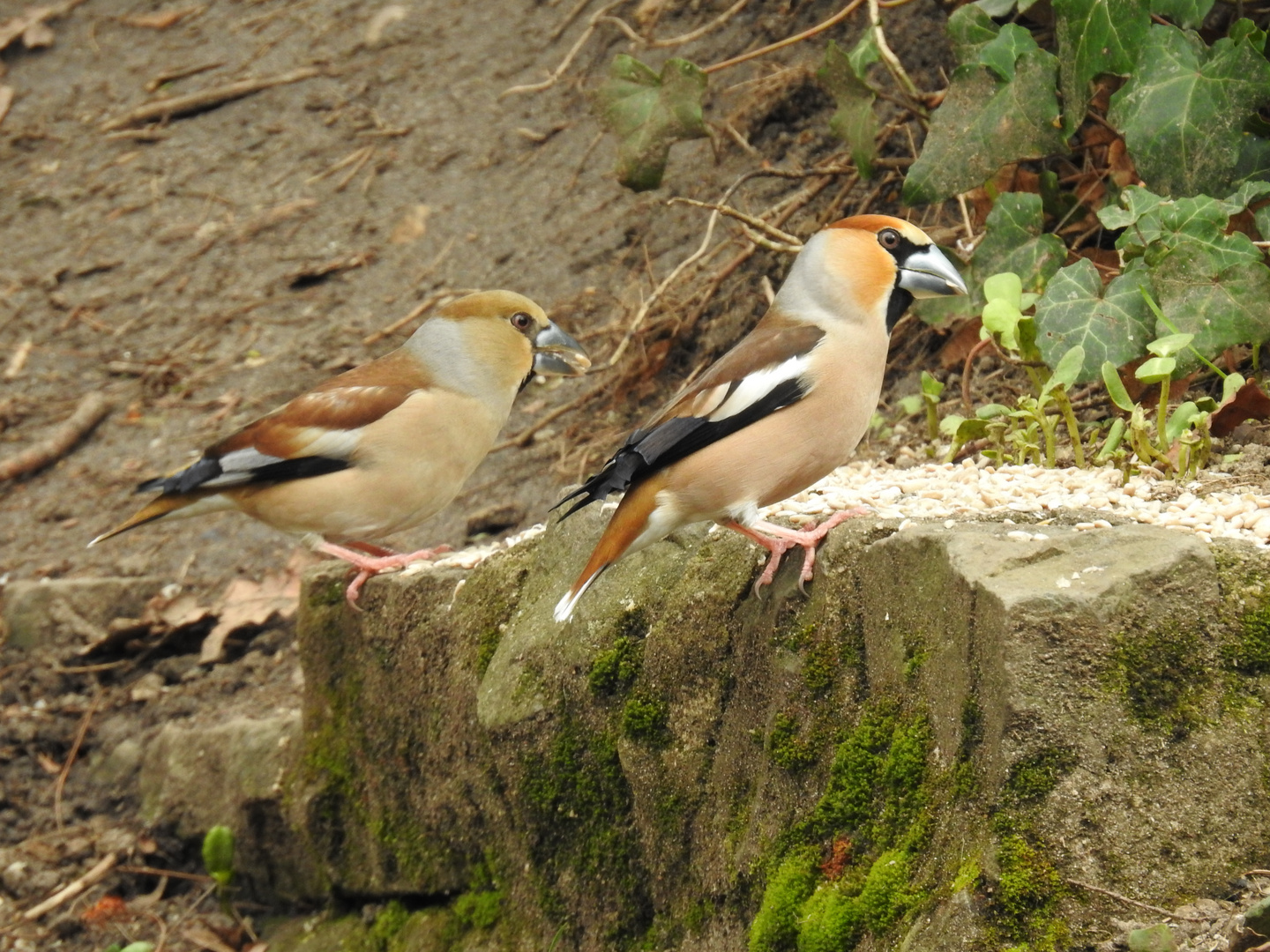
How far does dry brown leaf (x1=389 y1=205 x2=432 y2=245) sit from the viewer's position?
8703mm

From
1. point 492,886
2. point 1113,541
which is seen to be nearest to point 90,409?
point 492,886

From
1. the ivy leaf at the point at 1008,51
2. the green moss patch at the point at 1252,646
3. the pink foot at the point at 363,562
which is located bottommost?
the pink foot at the point at 363,562

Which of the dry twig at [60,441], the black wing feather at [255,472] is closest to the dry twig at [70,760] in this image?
the black wing feather at [255,472]

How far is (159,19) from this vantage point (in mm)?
11234

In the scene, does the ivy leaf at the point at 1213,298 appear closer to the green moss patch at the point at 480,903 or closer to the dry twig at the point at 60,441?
the green moss patch at the point at 480,903

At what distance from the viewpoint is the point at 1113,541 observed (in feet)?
9.27

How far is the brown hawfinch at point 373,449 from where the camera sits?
506 centimetres

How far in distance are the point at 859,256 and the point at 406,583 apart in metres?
1.85

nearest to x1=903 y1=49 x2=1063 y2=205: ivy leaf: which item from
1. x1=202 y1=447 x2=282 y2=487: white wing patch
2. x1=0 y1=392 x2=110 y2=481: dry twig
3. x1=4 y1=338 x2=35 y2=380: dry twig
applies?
x1=202 y1=447 x2=282 y2=487: white wing patch

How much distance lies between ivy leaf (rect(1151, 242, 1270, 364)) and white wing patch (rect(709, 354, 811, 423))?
1.28m

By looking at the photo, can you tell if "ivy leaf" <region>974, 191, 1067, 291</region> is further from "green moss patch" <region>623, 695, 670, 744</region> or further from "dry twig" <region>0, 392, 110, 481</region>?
"dry twig" <region>0, 392, 110, 481</region>

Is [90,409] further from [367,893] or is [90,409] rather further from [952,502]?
[952,502]

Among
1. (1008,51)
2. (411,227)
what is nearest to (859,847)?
(1008,51)

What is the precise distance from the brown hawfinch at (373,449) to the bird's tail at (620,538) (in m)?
1.52
